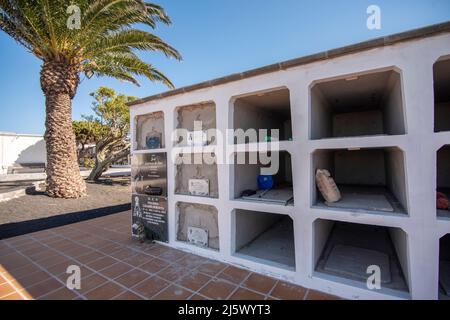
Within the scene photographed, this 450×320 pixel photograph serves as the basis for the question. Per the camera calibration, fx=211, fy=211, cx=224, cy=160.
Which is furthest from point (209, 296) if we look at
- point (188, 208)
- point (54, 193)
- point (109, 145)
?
point (109, 145)

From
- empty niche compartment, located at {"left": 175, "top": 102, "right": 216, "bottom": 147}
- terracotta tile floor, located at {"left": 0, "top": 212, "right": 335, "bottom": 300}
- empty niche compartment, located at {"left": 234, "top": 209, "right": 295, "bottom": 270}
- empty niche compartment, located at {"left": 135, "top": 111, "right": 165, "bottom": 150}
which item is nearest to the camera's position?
terracotta tile floor, located at {"left": 0, "top": 212, "right": 335, "bottom": 300}

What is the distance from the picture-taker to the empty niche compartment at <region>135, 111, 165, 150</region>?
464 cm

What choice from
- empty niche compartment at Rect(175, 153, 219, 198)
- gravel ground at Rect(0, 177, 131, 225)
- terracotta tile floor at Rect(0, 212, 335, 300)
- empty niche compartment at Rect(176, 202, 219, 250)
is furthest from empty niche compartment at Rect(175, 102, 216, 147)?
gravel ground at Rect(0, 177, 131, 225)

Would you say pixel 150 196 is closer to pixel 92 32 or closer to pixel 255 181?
pixel 255 181

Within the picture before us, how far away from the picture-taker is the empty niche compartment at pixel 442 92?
279cm

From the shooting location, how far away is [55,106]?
316 inches

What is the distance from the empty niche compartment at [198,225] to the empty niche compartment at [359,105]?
7.67ft

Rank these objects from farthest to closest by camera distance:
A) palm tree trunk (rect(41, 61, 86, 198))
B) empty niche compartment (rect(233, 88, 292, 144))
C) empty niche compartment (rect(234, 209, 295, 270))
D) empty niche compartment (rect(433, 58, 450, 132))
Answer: palm tree trunk (rect(41, 61, 86, 198)) → empty niche compartment (rect(233, 88, 292, 144)) → empty niche compartment (rect(234, 209, 295, 270)) → empty niche compartment (rect(433, 58, 450, 132))

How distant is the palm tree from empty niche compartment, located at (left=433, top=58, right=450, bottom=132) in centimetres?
732

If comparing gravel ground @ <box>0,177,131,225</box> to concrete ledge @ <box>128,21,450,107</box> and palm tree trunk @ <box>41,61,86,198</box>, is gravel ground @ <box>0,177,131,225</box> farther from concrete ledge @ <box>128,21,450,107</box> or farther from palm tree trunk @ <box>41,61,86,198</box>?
concrete ledge @ <box>128,21,450,107</box>

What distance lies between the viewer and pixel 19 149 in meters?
25.5

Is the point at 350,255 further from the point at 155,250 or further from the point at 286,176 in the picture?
the point at 155,250

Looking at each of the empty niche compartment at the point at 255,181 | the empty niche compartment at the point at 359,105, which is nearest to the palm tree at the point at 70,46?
the empty niche compartment at the point at 255,181

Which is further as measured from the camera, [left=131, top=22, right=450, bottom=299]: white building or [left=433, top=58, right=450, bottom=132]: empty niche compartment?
[left=433, top=58, right=450, bottom=132]: empty niche compartment
